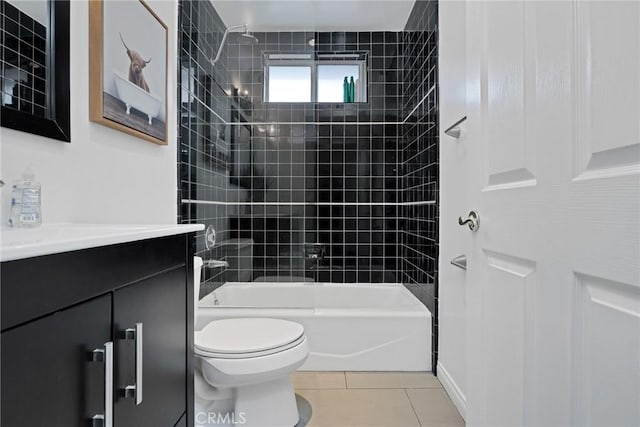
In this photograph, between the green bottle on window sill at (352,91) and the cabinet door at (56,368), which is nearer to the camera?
the cabinet door at (56,368)

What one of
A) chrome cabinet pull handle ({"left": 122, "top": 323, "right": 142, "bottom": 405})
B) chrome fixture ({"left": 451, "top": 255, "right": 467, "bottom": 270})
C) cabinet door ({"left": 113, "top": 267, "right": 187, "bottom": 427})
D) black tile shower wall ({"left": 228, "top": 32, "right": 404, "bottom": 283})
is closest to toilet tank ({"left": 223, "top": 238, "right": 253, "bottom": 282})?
black tile shower wall ({"left": 228, "top": 32, "right": 404, "bottom": 283})

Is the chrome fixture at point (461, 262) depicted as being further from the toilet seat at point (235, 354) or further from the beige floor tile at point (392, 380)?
the toilet seat at point (235, 354)

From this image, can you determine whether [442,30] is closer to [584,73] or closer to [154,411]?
[584,73]

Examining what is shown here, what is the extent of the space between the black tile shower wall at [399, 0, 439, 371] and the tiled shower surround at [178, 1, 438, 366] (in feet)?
0.04

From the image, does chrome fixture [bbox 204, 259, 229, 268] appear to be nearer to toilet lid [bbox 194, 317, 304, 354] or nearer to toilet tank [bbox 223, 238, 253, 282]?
toilet tank [bbox 223, 238, 253, 282]

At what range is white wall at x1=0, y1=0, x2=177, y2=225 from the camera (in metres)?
1.02

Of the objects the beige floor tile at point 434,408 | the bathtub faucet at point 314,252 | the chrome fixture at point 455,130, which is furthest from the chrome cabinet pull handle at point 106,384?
the bathtub faucet at point 314,252

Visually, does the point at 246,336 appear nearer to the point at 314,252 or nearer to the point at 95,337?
the point at 95,337

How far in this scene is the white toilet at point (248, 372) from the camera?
4.90ft

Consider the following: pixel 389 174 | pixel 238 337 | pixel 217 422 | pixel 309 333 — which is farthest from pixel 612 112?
pixel 389 174

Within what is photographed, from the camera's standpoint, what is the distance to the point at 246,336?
164 cm

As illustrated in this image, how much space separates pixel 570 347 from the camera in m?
0.73

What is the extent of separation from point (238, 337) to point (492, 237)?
110cm

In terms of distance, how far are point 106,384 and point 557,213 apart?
914 millimetres
